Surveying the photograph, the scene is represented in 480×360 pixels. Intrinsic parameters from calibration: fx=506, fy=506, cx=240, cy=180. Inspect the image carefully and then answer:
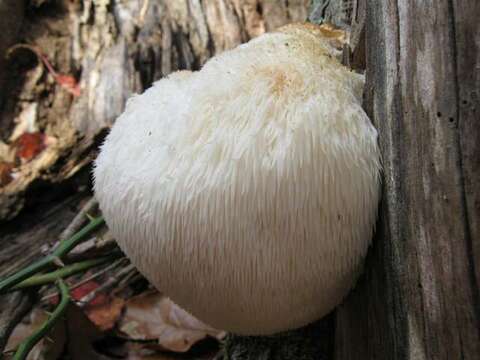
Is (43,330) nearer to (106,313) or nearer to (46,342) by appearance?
(46,342)

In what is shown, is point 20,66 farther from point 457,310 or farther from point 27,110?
point 457,310

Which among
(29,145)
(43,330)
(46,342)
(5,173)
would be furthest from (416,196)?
(29,145)

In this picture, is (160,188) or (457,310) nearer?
(457,310)

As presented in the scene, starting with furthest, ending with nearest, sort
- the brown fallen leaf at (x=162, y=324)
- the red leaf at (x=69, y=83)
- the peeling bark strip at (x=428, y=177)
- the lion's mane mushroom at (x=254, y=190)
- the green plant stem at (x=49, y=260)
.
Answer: the red leaf at (x=69, y=83) < the brown fallen leaf at (x=162, y=324) < the green plant stem at (x=49, y=260) < the lion's mane mushroom at (x=254, y=190) < the peeling bark strip at (x=428, y=177)

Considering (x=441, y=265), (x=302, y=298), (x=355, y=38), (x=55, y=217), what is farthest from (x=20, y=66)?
(x=441, y=265)

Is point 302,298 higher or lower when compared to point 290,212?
lower

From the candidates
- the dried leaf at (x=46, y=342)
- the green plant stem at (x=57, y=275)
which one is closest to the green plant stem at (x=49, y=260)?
the green plant stem at (x=57, y=275)

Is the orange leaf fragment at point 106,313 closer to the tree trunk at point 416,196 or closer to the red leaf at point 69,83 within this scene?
the tree trunk at point 416,196
